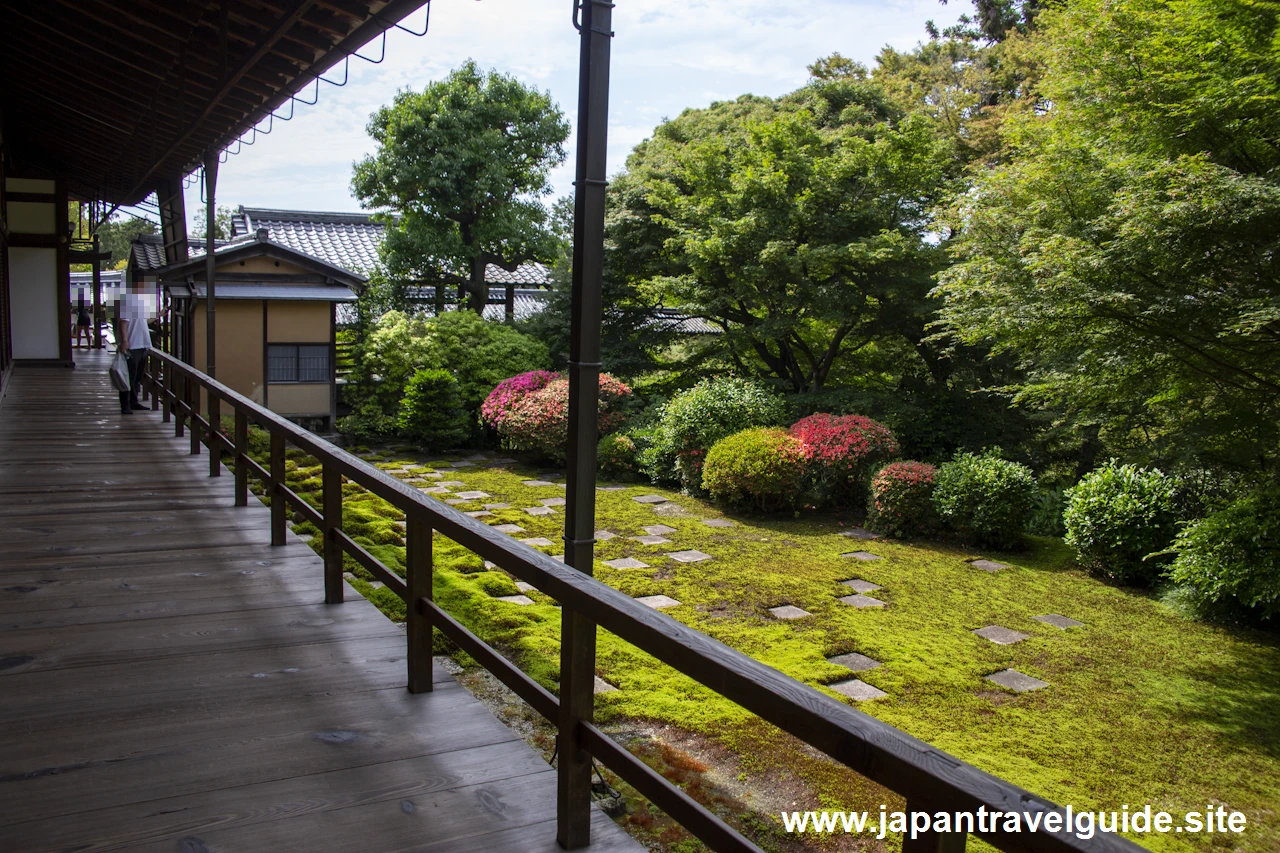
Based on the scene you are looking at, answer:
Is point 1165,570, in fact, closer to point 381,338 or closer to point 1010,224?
point 1010,224

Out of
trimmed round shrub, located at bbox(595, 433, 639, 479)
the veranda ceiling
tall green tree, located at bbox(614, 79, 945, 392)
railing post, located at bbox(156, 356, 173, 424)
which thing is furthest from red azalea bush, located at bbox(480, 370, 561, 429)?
the veranda ceiling

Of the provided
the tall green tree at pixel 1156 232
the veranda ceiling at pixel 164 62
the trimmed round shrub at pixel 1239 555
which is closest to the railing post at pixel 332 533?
the veranda ceiling at pixel 164 62

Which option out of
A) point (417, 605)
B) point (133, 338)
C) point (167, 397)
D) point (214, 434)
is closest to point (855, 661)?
point (417, 605)

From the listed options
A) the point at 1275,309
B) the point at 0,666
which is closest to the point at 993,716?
the point at 1275,309

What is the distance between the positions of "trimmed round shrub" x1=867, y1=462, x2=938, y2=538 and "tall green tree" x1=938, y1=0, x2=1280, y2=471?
1504 millimetres

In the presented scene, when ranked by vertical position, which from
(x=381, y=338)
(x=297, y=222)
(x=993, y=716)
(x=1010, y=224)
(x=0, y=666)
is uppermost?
(x=297, y=222)

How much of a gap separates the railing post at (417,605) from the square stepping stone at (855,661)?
3255 millimetres

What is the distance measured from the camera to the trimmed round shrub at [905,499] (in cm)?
903

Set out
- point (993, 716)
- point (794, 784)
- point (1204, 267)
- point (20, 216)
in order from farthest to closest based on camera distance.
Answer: point (20, 216) < point (1204, 267) < point (993, 716) < point (794, 784)

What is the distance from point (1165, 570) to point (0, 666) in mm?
8253

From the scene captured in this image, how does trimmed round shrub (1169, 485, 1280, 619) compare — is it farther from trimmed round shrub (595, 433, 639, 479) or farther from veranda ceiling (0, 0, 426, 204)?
trimmed round shrub (595, 433, 639, 479)

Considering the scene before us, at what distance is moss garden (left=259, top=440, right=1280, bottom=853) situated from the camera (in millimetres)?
4043

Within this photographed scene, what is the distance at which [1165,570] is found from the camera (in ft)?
24.8

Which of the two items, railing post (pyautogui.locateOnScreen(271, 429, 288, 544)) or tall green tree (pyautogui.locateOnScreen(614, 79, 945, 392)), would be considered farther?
tall green tree (pyautogui.locateOnScreen(614, 79, 945, 392))
